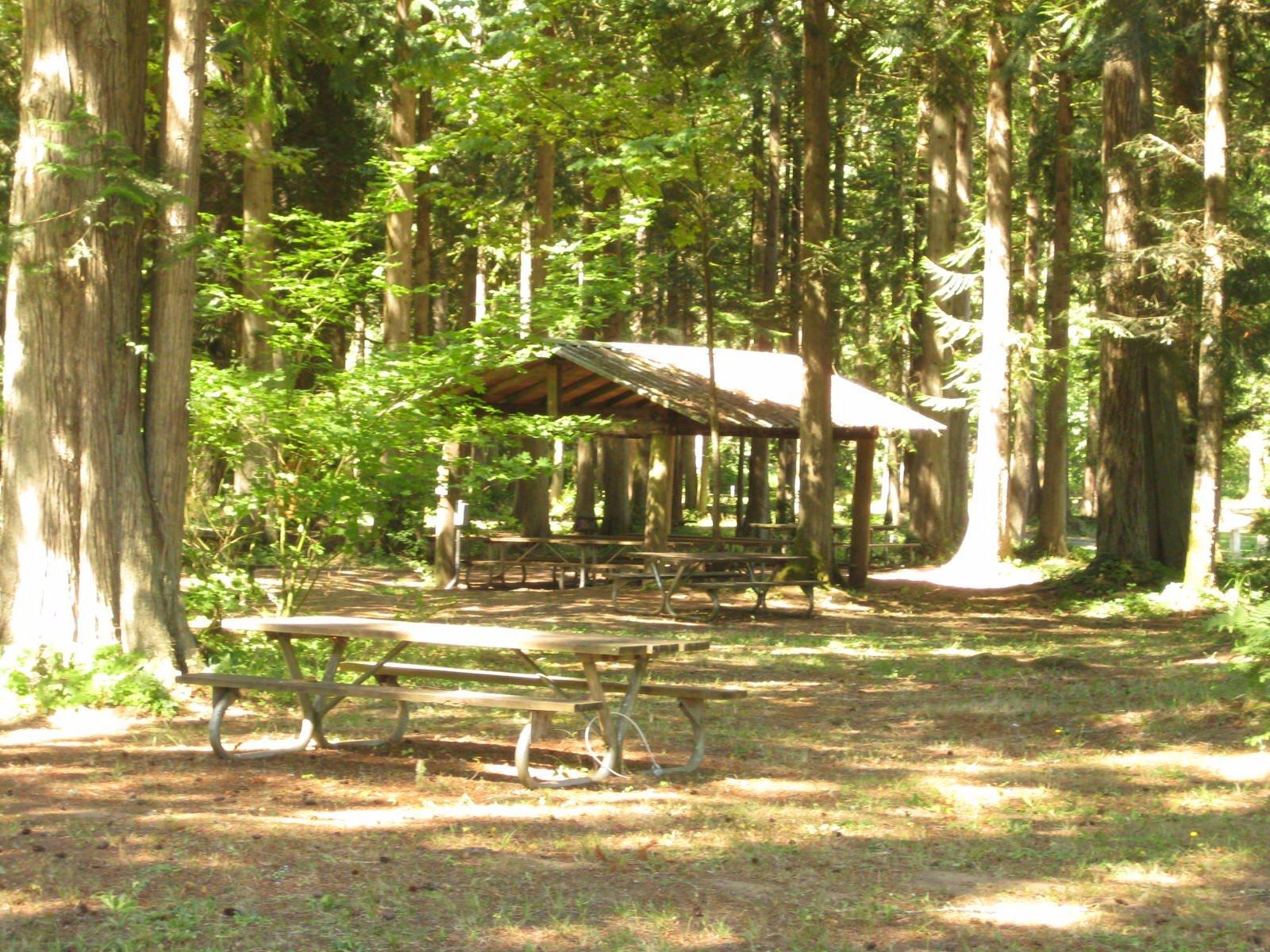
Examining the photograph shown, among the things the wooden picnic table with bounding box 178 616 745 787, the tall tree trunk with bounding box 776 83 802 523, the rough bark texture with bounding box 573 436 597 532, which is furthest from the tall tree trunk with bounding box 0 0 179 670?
the rough bark texture with bounding box 573 436 597 532

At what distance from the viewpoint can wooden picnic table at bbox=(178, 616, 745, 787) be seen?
702 cm

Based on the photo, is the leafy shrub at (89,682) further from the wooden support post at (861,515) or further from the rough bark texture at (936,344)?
the rough bark texture at (936,344)

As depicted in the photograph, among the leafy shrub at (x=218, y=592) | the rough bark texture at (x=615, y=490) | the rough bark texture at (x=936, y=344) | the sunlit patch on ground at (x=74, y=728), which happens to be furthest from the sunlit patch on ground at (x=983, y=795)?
the rough bark texture at (x=615, y=490)

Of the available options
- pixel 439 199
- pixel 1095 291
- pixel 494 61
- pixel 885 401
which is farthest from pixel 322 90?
pixel 1095 291

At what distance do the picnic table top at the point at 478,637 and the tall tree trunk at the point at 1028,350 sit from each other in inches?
672

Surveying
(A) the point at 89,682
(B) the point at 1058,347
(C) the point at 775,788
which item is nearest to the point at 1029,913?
(C) the point at 775,788

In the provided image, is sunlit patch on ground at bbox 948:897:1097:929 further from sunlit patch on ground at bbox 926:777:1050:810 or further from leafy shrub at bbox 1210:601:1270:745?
leafy shrub at bbox 1210:601:1270:745

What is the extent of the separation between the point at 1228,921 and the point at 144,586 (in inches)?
266

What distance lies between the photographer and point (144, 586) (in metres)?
9.16

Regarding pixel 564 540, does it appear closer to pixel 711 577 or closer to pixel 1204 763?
pixel 711 577

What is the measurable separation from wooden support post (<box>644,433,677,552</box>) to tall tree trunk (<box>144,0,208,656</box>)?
12145mm

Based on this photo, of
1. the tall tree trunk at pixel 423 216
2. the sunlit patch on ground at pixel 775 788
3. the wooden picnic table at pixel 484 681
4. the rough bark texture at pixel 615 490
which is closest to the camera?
the wooden picnic table at pixel 484 681

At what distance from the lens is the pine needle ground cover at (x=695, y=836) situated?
16.1ft

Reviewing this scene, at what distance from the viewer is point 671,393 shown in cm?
2044
